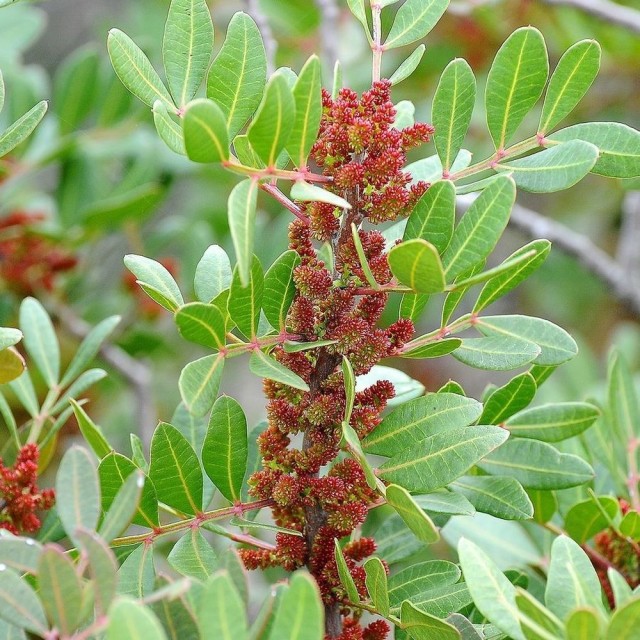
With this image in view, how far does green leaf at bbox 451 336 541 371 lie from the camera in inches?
27.3

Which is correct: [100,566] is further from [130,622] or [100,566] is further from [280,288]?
[280,288]

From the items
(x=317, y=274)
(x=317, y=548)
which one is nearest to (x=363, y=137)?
(x=317, y=274)

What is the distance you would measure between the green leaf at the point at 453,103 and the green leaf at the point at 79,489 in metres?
0.38

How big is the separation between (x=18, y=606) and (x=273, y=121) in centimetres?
33

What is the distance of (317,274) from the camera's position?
0.70 meters

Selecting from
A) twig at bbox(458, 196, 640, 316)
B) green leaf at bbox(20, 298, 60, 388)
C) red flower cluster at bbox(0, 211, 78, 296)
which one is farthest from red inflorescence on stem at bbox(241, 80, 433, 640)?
twig at bbox(458, 196, 640, 316)

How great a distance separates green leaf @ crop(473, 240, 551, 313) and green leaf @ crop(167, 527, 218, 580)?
0.94ft

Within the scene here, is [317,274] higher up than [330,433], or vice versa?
[317,274]

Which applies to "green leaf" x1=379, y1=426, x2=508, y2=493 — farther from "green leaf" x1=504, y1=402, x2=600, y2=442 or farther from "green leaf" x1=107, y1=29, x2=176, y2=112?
"green leaf" x1=107, y1=29, x2=176, y2=112

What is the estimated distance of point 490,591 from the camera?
1.83 ft

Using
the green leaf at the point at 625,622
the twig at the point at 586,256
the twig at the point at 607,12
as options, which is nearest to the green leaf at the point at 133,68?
the green leaf at the point at 625,622

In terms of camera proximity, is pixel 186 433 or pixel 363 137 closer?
pixel 363 137

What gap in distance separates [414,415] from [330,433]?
7cm

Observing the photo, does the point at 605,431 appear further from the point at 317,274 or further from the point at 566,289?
the point at 566,289
